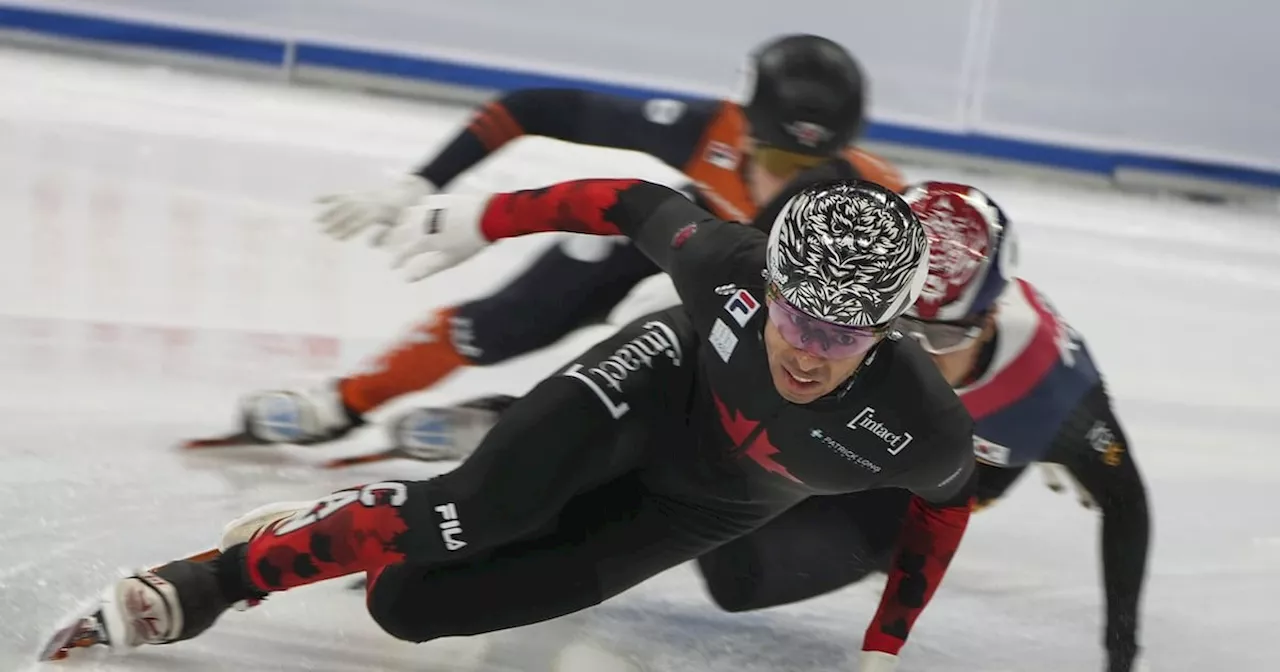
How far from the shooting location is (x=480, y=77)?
5535 millimetres

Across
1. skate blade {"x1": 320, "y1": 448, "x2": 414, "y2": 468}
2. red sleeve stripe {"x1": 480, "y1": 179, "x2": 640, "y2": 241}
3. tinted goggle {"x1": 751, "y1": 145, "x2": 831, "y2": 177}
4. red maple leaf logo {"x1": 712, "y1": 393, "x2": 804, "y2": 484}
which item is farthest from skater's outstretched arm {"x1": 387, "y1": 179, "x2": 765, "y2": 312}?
skate blade {"x1": 320, "y1": 448, "x2": 414, "y2": 468}

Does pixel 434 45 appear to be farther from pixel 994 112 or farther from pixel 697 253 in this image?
pixel 697 253

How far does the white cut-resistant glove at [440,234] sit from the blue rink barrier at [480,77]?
10.7 ft

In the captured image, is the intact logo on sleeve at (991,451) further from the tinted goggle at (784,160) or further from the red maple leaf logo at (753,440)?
the tinted goggle at (784,160)

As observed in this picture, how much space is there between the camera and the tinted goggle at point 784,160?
8.60 ft

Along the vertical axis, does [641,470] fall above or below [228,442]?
above

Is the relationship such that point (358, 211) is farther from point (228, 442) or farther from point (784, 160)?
point (784, 160)

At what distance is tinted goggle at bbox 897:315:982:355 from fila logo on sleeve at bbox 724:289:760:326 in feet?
0.88

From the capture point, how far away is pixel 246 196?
4027 millimetres

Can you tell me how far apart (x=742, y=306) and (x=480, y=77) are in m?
3.71

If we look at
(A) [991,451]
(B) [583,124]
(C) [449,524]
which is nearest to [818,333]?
(C) [449,524]

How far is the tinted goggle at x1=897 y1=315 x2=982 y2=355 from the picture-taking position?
2.20 metres

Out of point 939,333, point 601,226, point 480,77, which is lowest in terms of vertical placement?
point 480,77

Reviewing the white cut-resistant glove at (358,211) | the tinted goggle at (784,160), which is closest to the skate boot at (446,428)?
the white cut-resistant glove at (358,211)
